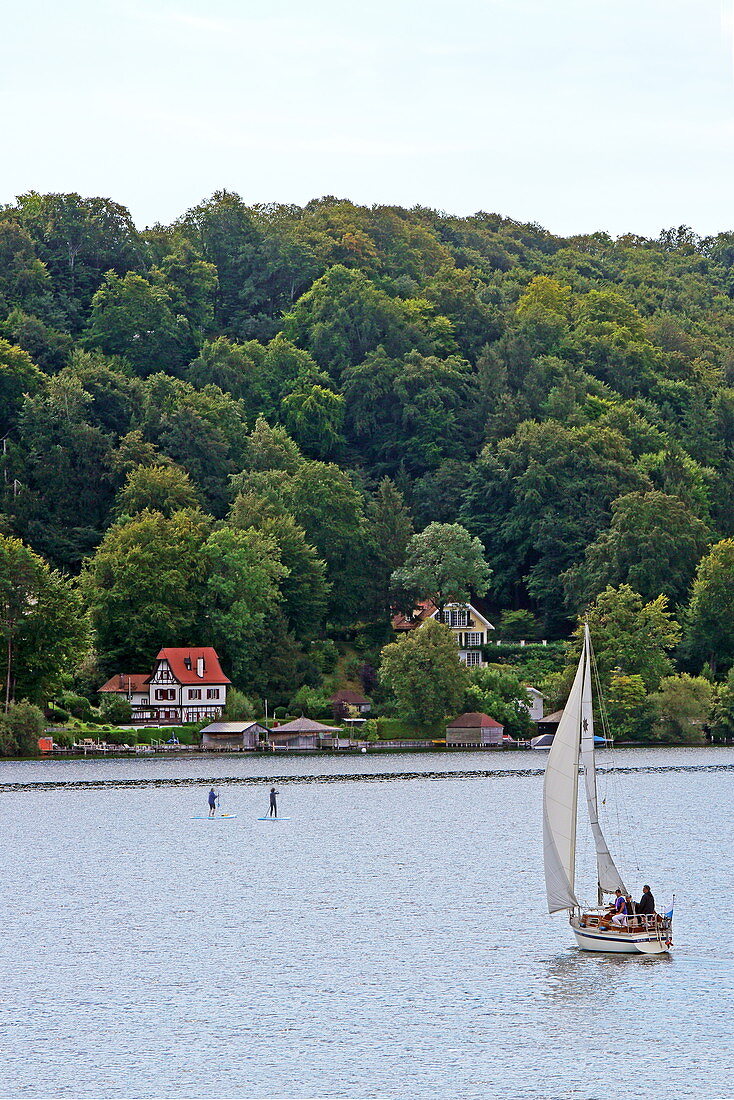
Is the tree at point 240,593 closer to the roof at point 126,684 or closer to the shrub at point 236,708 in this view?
the shrub at point 236,708

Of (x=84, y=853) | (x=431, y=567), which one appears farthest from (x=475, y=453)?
(x=84, y=853)

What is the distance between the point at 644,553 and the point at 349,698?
32187 millimetres

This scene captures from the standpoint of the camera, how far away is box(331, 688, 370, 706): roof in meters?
139

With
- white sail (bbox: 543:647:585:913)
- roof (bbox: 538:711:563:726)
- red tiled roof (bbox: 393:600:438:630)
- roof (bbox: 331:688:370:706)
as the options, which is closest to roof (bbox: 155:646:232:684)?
roof (bbox: 331:688:370:706)

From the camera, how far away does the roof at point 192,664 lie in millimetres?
133250

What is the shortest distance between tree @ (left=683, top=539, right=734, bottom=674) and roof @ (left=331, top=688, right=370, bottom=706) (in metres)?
30.0

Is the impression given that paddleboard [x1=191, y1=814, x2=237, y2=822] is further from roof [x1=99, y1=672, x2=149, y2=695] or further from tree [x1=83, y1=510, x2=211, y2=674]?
tree [x1=83, y1=510, x2=211, y2=674]

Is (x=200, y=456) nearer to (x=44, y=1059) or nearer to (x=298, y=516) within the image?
(x=298, y=516)

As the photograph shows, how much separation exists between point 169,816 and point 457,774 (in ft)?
99.1

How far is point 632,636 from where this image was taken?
13575 cm

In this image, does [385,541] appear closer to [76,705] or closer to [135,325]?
[76,705]

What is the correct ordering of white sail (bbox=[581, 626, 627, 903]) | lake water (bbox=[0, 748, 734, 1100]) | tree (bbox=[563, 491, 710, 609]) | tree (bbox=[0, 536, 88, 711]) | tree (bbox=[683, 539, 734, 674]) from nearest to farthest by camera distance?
lake water (bbox=[0, 748, 734, 1100]) → white sail (bbox=[581, 626, 627, 903]) → tree (bbox=[0, 536, 88, 711]) → tree (bbox=[683, 539, 734, 674]) → tree (bbox=[563, 491, 710, 609])

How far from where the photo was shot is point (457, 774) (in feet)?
359

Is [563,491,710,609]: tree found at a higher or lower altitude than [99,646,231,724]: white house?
higher
